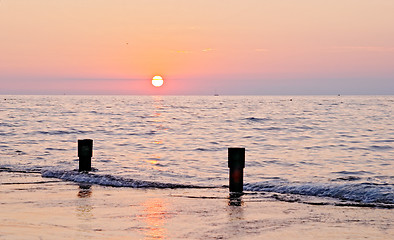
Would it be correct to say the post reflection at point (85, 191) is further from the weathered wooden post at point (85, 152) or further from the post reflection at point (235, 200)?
the post reflection at point (235, 200)

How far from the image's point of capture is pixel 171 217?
9.89m

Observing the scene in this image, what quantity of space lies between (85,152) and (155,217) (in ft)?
24.4

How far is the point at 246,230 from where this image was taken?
8.88 metres

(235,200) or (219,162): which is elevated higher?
(235,200)

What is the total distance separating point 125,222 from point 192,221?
115 cm

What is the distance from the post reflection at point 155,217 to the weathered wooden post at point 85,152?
5083 mm

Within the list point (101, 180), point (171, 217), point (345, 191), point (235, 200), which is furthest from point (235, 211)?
point (101, 180)

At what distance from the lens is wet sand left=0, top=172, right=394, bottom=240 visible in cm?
854

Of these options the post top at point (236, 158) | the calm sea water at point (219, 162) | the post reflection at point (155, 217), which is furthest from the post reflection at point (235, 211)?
the calm sea water at point (219, 162)

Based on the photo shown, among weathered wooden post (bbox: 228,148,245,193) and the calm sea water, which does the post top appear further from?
the calm sea water

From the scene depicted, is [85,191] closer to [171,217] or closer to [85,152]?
[85,152]

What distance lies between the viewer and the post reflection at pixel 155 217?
8.52 meters

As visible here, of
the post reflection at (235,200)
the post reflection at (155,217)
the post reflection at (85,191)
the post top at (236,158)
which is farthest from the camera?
the post top at (236,158)

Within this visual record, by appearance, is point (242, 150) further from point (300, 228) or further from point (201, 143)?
point (201, 143)
